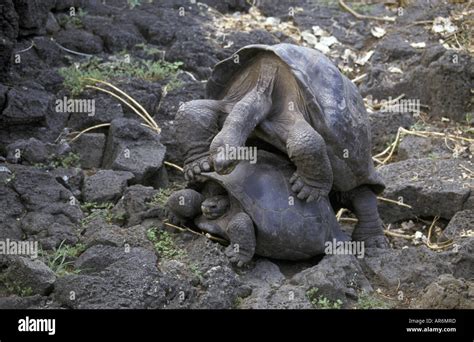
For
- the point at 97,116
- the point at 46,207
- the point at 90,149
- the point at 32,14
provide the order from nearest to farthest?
the point at 46,207 → the point at 90,149 → the point at 97,116 → the point at 32,14

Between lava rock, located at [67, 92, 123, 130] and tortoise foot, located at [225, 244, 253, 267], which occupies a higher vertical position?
tortoise foot, located at [225, 244, 253, 267]

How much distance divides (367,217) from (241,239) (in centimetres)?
119

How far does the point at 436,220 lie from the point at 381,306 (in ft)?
6.17

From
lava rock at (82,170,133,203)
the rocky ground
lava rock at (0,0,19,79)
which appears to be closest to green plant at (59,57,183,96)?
the rocky ground

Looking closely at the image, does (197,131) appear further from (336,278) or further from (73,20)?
(73,20)

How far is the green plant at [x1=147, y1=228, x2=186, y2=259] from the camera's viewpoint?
6099 millimetres

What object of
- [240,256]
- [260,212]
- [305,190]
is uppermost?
[305,190]

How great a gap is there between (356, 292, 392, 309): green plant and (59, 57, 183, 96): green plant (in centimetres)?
357

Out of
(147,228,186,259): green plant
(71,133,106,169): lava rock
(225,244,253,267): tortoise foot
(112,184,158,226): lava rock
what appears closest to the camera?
(225,244,253,267): tortoise foot

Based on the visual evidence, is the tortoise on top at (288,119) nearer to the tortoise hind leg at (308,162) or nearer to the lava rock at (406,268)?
the tortoise hind leg at (308,162)

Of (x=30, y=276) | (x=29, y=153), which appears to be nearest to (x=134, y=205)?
(x=29, y=153)

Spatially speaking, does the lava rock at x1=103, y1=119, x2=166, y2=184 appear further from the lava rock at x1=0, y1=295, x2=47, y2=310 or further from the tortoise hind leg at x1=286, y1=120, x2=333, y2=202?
the lava rock at x1=0, y1=295, x2=47, y2=310

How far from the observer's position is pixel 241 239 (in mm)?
5973
